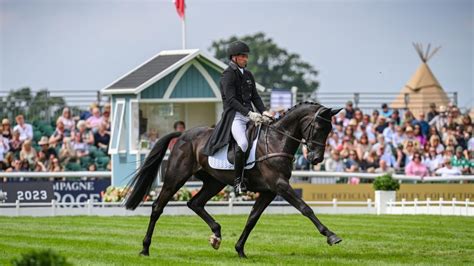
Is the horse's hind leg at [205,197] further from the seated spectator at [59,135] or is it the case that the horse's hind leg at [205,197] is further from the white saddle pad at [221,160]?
the seated spectator at [59,135]

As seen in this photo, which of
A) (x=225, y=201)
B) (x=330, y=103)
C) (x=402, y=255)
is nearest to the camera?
(x=402, y=255)

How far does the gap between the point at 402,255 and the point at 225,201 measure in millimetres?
12039

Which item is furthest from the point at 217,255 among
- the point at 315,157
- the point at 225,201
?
the point at 225,201

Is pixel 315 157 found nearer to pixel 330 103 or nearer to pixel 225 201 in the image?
pixel 225 201

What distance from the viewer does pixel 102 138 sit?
104 ft

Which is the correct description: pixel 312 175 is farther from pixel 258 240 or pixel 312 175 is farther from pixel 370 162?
pixel 258 240

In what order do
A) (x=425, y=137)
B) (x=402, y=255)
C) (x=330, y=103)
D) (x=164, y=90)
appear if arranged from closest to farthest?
(x=402, y=255) → (x=164, y=90) → (x=425, y=137) → (x=330, y=103)

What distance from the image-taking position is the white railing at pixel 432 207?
83.3 ft

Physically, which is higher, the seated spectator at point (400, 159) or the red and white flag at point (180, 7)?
the red and white flag at point (180, 7)

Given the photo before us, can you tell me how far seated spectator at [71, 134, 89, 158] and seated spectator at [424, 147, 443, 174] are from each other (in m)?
9.49

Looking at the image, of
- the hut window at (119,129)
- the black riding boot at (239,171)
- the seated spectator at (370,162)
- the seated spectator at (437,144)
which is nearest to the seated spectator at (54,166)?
the hut window at (119,129)

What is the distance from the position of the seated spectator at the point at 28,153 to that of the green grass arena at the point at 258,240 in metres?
6.02

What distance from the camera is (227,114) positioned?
637 inches

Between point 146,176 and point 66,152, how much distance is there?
14058 mm
